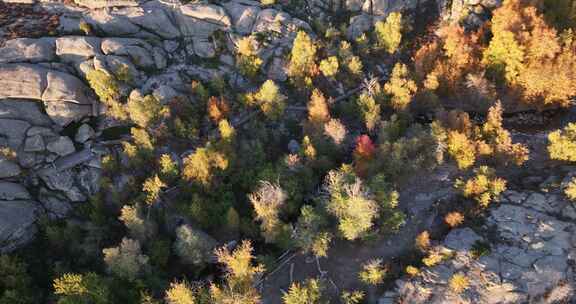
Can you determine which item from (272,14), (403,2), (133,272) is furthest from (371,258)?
(403,2)

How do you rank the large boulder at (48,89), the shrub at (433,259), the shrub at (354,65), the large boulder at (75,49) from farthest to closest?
the shrub at (354,65), the large boulder at (75,49), the large boulder at (48,89), the shrub at (433,259)

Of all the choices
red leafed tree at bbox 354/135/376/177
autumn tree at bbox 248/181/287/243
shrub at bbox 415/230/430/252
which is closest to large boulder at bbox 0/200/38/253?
autumn tree at bbox 248/181/287/243

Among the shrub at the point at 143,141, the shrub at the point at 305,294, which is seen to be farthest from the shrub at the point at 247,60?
the shrub at the point at 305,294

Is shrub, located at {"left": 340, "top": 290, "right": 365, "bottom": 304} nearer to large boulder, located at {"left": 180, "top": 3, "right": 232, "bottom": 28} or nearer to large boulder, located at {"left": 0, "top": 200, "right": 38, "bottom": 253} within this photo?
large boulder, located at {"left": 0, "top": 200, "right": 38, "bottom": 253}

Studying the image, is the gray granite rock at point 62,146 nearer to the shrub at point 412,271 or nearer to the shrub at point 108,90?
the shrub at point 108,90

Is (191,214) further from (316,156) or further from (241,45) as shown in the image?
(241,45)
